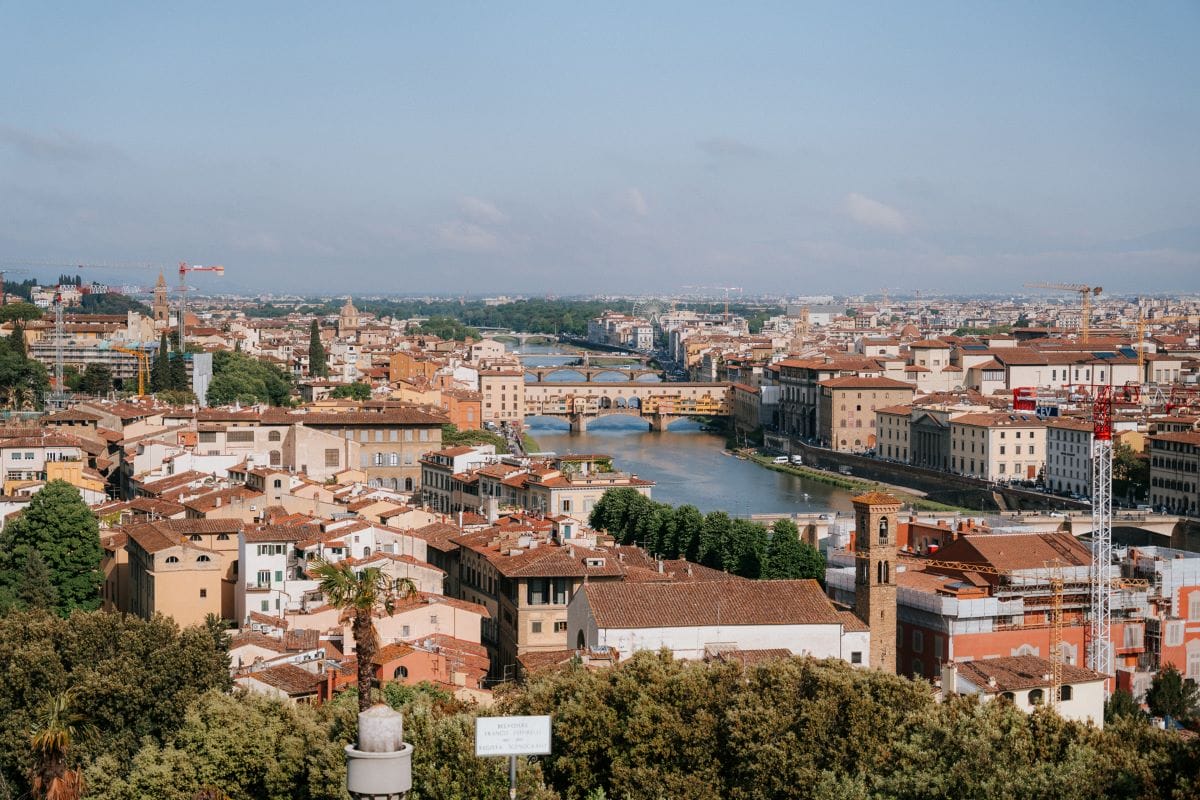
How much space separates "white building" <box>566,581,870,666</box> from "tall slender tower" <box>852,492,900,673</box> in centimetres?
29

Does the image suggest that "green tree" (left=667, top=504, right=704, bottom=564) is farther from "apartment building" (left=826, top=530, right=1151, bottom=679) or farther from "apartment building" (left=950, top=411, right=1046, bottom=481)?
"apartment building" (left=950, top=411, right=1046, bottom=481)

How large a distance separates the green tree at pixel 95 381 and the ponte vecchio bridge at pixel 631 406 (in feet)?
39.5

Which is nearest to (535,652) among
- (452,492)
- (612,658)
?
(612,658)

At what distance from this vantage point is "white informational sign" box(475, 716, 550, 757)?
457 centimetres

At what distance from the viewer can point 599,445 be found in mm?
A: 36469

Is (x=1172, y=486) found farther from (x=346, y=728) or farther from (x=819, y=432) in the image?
(x=346, y=728)

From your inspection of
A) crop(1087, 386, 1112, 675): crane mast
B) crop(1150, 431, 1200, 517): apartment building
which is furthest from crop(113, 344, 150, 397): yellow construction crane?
crop(1087, 386, 1112, 675): crane mast

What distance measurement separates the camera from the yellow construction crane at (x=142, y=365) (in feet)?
107

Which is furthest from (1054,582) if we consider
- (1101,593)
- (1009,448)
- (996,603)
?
(1009,448)

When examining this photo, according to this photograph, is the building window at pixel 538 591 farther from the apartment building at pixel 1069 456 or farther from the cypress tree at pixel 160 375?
the cypress tree at pixel 160 375

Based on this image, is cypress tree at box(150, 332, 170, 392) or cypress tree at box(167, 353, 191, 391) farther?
Result: cypress tree at box(167, 353, 191, 391)

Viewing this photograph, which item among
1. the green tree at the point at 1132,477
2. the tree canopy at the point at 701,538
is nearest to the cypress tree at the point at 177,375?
the tree canopy at the point at 701,538

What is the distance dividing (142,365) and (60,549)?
21374 mm

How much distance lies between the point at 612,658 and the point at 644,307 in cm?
11777
